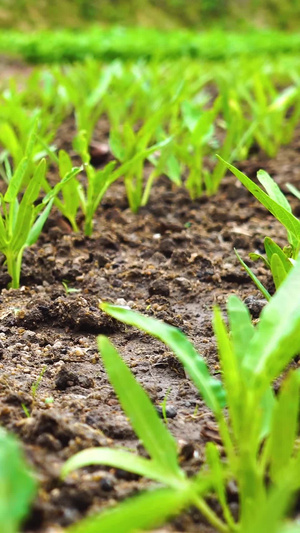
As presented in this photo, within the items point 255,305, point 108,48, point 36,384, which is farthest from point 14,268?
point 108,48

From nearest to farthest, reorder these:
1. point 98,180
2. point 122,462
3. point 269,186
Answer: point 122,462
point 269,186
point 98,180

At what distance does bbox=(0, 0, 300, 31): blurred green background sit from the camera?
15344 mm

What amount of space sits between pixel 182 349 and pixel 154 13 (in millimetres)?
19385

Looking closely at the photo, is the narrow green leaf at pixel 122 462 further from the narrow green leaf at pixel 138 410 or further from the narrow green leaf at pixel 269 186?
the narrow green leaf at pixel 269 186

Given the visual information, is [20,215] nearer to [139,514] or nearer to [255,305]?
[255,305]

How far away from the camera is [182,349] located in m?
0.90

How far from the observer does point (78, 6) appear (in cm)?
1723

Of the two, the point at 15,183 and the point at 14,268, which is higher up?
the point at 15,183

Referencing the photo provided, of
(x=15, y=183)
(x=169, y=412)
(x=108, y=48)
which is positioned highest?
(x=15, y=183)

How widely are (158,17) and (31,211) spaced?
18.5m

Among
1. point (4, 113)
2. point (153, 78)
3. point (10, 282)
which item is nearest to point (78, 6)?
point (153, 78)

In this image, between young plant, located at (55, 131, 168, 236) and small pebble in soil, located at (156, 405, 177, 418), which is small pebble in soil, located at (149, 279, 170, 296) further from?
small pebble in soil, located at (156, 405, 177, 418)

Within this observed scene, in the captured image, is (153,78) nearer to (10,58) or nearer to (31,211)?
(31,211)

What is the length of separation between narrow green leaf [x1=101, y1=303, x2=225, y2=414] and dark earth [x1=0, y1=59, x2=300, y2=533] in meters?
0.14
